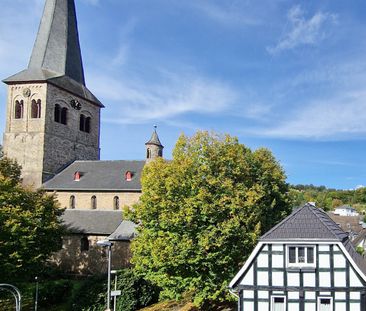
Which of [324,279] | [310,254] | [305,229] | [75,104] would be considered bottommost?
[324,279]

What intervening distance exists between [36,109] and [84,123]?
6.60 m

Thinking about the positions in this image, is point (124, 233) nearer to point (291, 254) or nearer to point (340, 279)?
point (291, 254)

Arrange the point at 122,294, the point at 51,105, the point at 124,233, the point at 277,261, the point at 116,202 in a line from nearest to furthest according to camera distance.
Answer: the point at 277,261
the point at 122,294
the point at 124,233
the point at 116,202
the point at 51,105

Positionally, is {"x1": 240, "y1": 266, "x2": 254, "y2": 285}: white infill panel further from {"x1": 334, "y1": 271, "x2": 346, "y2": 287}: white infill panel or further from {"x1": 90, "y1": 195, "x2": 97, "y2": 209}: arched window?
{"x1": 90, "y1": 195, "x2": 97, "y2": 209}: arched window

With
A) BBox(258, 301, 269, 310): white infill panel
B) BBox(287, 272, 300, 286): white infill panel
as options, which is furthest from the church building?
BBox(287, 272, 300, 286): white infill panel

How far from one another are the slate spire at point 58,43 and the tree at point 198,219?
94.7 feet

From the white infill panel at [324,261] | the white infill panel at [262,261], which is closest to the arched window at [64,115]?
the white infill panel at [262,261]

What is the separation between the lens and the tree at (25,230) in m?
31.8

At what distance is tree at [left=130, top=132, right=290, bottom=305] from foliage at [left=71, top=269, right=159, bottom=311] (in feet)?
10.1

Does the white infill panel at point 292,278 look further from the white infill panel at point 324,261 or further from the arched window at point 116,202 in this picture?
the arched window at point 116,202

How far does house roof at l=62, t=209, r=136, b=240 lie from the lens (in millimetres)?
43531

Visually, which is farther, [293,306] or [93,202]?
[93,202]

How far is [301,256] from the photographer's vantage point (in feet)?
67.1

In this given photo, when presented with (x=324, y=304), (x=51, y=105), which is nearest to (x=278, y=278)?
(x=324, y=304)
